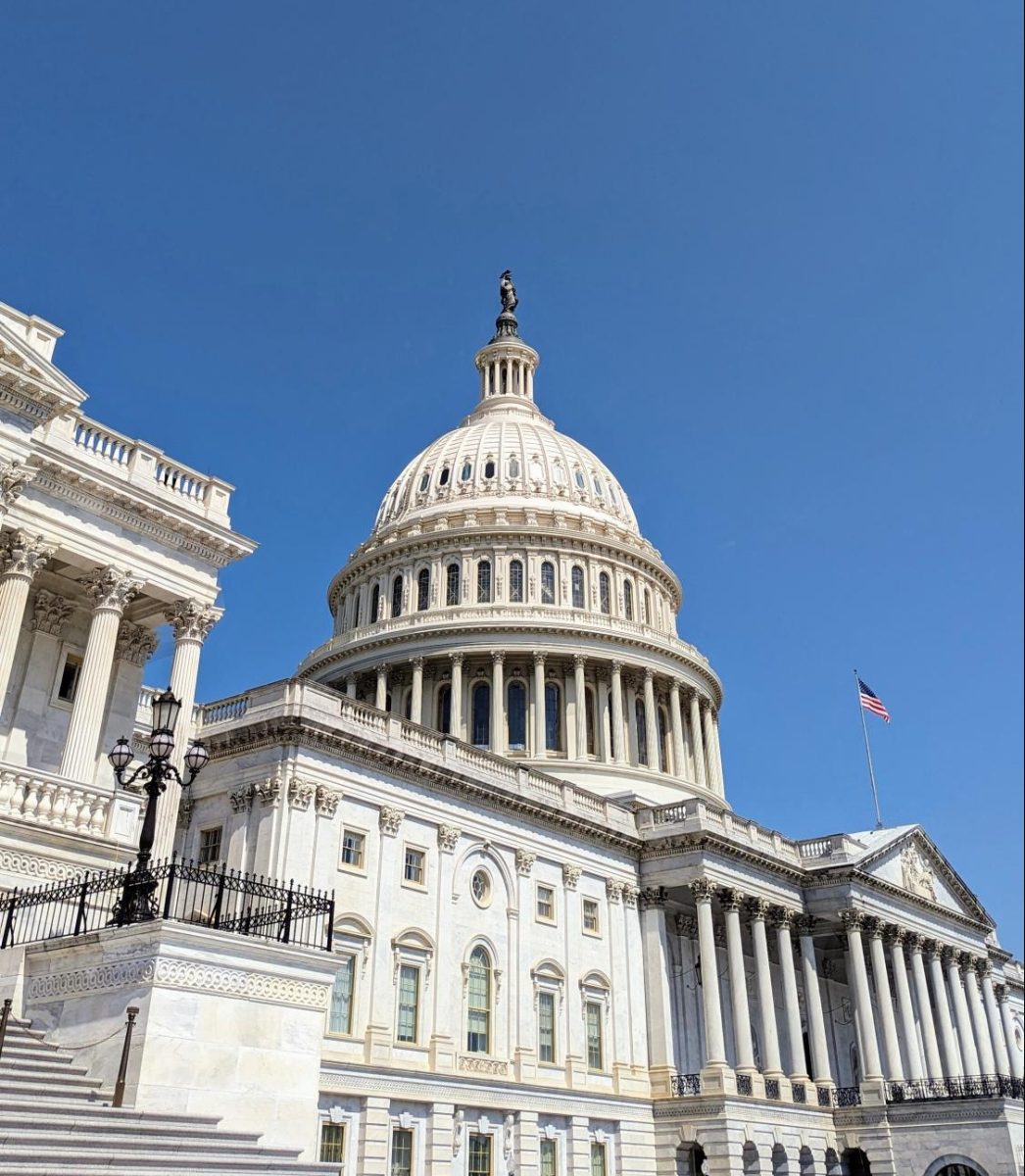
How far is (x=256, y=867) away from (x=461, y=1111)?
1104 centimetres

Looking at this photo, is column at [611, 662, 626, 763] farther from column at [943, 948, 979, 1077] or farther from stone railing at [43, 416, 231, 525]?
stone railing at [43, 416, 231, 525]

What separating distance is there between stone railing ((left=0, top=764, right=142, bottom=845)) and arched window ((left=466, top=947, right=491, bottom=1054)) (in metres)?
18.2

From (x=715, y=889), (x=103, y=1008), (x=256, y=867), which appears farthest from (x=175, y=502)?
(x=715, y=889)

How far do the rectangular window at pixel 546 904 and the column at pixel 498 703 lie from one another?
19.7m

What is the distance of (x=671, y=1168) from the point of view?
47375mm

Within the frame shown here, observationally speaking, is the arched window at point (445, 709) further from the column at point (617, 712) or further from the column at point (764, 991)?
the column at point (764, 991)

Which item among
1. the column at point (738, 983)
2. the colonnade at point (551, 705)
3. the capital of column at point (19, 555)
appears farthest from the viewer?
the colonnade at point (551, 705)

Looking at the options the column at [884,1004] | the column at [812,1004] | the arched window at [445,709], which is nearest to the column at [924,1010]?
the column at [884,1004]

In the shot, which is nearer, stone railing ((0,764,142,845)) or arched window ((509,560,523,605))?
stone railing ((0,764,142,845))

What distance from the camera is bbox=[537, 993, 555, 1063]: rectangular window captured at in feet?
150

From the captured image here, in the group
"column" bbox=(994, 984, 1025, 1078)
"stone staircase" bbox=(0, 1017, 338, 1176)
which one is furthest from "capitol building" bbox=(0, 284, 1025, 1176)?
"column" bbox=(994, 984, 1025, 1078)

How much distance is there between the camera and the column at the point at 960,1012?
6462 centimetres

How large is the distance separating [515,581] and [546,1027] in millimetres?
35408

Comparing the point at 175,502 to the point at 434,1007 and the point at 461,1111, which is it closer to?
the point at 434,1007
